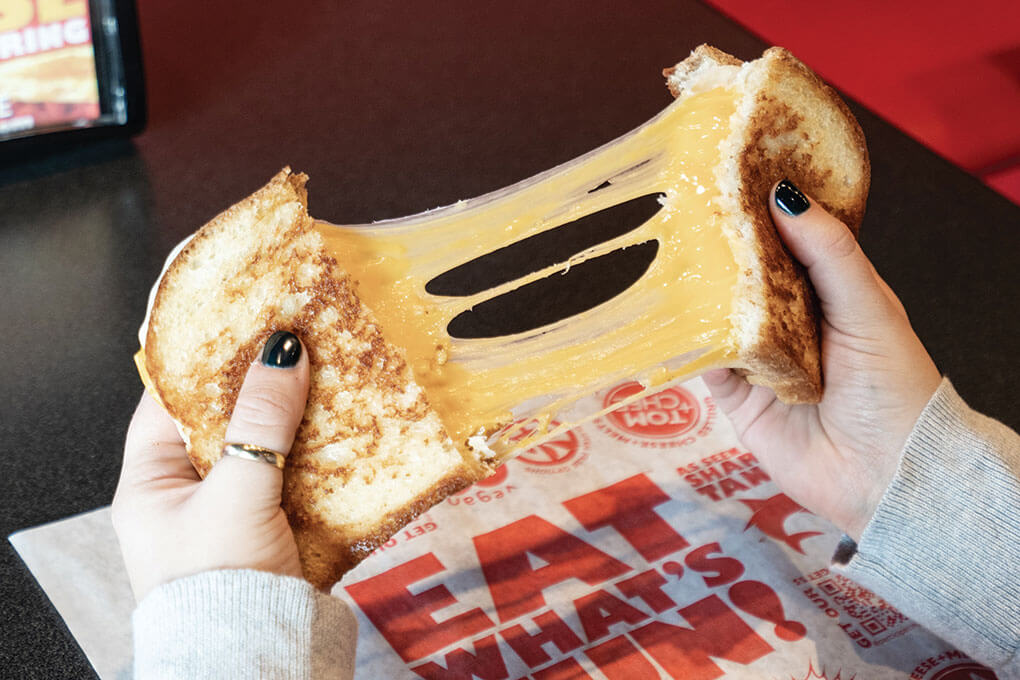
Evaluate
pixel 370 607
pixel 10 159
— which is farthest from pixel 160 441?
pixel 10 159

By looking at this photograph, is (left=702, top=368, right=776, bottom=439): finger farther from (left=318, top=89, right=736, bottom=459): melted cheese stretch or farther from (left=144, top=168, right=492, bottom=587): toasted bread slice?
(left=144, top=168, right=492, bottom=587): toasted bread slice

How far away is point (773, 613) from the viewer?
1.22 meters

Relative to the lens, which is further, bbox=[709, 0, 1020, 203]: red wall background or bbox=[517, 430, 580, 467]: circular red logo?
bbox=[709, 0, 1020, 203]: red wall background

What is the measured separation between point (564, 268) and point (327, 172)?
82cm

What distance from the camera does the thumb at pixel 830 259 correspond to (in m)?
1.08

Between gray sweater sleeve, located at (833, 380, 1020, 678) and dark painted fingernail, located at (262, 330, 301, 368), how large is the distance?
2.39 ft

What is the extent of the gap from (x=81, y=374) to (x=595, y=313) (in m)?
0.82

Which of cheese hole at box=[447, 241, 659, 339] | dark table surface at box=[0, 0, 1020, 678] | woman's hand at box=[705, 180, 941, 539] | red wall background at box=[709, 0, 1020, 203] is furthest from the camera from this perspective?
red wall background at box=[709, 0, 1020, 203]

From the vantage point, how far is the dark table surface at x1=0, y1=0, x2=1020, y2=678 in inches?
53.2

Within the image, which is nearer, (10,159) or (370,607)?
(370,607)

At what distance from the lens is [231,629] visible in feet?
2.87

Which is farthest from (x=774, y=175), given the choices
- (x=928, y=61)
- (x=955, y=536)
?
(x=928, y=61)

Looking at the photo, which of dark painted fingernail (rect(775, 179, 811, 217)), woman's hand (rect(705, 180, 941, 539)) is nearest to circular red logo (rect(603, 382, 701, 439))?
woman's hand (rect(705, 180, 941, 539))

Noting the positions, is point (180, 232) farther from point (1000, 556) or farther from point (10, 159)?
point (1000, 556)
